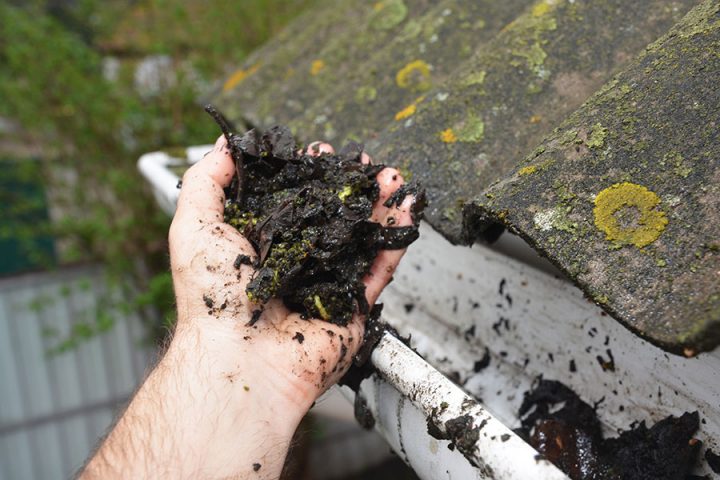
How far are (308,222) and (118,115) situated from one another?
4.53 metres

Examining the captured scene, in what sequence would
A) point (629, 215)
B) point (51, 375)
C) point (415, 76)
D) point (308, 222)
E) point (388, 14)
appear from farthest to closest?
1. point (51, 375)
2. point (388, 14)
3. point (415, 76)
4. point (308, 222)
5. point (629, 215)

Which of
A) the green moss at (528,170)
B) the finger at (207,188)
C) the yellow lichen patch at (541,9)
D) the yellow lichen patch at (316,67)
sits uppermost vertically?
the yellow lichen patch at (316,67)

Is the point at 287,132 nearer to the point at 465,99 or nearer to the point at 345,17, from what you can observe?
the point at 465,99

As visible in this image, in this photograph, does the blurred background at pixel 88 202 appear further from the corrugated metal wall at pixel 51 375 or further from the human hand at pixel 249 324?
the human hand at pixel 249 324

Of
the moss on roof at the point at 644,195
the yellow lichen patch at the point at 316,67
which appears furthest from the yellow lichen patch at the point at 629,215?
the yellow lichen patch at the point at 316,67

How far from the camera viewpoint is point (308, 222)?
1.37 meters

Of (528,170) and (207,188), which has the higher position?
(207,188)

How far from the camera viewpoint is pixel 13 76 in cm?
526

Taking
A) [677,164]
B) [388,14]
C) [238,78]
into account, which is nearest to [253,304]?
[677,164]

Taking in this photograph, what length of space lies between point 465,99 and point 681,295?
0.92 metres

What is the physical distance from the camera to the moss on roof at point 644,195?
0.98m

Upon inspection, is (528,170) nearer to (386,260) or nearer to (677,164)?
(677,164)

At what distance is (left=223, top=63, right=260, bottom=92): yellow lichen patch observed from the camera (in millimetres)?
2958

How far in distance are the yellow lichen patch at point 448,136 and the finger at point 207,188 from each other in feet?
1.96
